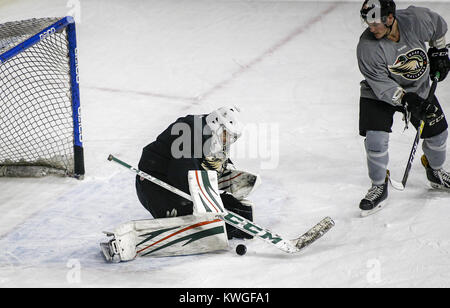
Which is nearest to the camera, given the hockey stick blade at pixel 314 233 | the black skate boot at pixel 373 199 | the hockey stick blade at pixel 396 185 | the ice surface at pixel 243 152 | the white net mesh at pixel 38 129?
the ice surface at pixel 243 152

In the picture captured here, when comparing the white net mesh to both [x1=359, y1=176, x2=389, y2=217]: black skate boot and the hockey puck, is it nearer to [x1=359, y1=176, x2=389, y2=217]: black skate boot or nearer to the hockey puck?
the hockey puck

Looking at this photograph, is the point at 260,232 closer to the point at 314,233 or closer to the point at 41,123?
the point at 314,233

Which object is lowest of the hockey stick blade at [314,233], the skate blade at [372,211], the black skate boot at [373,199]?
the hockey stick blade at [314,233]

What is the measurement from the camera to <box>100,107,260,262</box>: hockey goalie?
10.9ft

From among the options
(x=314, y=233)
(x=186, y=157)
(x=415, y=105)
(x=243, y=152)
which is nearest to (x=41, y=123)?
(x=243, y=152)

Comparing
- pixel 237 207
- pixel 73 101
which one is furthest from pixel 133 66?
pixel 237 207

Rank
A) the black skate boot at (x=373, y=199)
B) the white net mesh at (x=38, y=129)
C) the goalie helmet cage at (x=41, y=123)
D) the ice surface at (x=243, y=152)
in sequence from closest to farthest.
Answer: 1. the ice surface at (x=243, y=152)
2. the black skate boot at (x=373, y=199)
3. the goalie helmet cage at (x=41, y=123)
4. the white net mesh at (x=38, y=129)

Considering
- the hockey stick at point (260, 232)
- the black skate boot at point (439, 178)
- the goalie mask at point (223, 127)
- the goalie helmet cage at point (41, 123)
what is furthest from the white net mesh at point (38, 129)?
the black skate boot at point (439, 178)

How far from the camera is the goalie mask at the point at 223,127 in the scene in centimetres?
333

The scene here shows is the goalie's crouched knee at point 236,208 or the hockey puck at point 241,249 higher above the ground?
the goalie's crouched knee at point 236,208

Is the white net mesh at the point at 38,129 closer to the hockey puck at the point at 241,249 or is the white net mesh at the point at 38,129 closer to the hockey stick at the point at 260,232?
the hockey stick at the point at 260,232

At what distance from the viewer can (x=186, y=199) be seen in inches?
136

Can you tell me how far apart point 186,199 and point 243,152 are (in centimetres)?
122

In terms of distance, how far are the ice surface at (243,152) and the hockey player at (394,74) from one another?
0.25m
